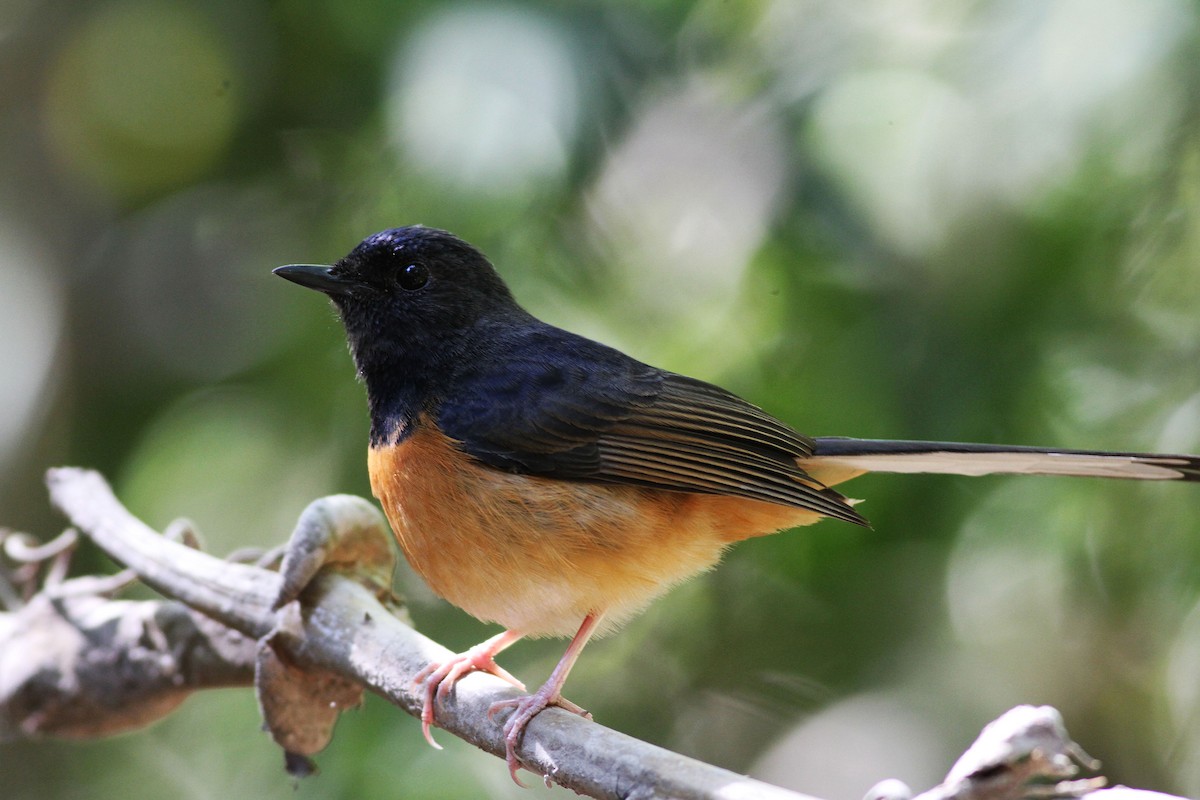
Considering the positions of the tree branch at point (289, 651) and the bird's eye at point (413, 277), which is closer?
the tree branch at point (289, 651)

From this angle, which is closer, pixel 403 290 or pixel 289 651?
pixel 289 651

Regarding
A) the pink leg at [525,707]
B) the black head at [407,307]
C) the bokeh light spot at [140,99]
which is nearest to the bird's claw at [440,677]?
the pink leg at [525,707]

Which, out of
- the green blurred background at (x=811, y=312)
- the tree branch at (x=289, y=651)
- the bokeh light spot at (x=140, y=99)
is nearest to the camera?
the tree branch at (x=289, y=651)

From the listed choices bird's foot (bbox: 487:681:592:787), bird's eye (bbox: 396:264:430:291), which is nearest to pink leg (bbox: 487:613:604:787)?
bird's foot (bbox: 487:681:592:787)

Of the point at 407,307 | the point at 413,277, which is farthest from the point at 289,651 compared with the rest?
the point at 413,277

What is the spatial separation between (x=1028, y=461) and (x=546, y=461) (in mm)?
1255

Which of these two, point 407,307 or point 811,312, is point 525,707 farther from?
point 811,312

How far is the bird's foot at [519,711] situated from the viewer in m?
2.61

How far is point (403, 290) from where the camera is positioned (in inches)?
137

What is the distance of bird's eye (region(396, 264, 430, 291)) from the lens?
3.50 meters

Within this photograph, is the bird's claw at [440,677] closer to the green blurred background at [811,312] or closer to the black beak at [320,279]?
the green blurred background at [811,312]

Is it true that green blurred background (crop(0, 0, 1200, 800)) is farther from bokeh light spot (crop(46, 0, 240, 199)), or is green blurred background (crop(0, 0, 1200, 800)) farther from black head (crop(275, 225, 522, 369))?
black head (crop(275, 225, 522, 369))

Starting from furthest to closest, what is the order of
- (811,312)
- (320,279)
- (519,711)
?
1. (811,312)
2. (320,279)
3. (519,711)

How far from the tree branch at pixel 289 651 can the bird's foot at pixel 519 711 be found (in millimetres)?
37
